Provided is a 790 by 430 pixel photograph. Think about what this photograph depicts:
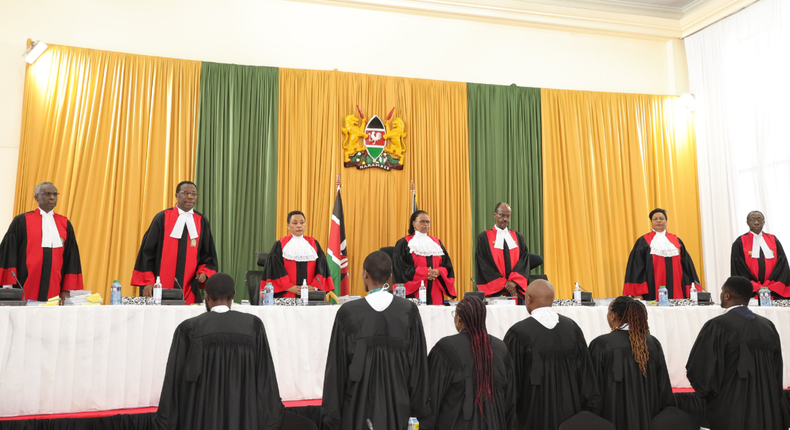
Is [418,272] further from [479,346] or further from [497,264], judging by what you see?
[479,346]

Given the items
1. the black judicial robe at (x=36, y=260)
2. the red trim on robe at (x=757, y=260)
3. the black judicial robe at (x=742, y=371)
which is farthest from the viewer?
the red trim on robe at (x=757, y=260)

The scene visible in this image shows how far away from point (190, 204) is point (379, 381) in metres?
3.98

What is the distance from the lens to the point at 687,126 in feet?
38.7

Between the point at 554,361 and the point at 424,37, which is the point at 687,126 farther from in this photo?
the point at 554,361

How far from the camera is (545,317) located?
4.54 meters

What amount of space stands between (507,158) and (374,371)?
740 centimetres

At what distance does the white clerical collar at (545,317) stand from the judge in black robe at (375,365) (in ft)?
3.09

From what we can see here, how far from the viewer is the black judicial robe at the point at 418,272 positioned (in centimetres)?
770

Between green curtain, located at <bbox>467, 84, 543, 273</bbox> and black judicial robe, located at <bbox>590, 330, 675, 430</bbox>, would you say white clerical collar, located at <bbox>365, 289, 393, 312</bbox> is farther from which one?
green curtain, located at <bbox>467, 84, 543, 273</bbox>

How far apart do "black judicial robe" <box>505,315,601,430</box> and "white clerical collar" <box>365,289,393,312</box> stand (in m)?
1.09

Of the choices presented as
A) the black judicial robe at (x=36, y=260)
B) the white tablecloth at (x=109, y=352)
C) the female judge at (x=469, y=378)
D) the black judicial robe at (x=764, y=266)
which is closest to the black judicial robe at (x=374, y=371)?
the female judge at (x=469, y=378)

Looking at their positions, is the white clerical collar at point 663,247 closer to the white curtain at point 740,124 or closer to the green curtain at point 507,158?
the green curtain at point 507,158

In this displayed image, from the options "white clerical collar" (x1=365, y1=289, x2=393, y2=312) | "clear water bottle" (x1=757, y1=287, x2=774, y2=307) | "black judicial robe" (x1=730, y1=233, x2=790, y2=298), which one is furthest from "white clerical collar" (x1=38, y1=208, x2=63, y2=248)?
"black judicial robe" (x1=730, y1=233, x2=790, y2=298)

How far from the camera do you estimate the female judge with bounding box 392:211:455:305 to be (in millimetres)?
7737
